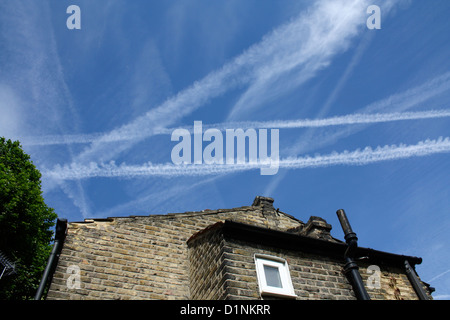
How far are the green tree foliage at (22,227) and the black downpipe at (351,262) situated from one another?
1414 centimetres

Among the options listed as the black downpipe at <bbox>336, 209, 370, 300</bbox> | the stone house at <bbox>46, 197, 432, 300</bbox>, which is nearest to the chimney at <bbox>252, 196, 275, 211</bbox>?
the stone house at <bbox>46, 197, 432, 300</bbox>

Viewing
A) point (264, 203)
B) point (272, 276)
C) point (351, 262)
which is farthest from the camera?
point (264, 203)

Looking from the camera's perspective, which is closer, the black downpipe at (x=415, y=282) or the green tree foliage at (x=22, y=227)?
the black downpipe at (x=415, y=282)

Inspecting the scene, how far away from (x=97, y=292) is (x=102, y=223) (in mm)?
1989

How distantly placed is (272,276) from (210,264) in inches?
57.5

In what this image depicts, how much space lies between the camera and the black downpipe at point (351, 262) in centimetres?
739

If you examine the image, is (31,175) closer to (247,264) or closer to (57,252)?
(57,252)

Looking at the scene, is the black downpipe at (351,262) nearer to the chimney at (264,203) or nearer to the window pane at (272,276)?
the window pane at (272,276)

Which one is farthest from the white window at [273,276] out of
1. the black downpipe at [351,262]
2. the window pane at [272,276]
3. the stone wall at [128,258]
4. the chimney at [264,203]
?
the chimney at [264,203]

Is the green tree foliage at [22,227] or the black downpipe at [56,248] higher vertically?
the green tree foliage at [22,227]

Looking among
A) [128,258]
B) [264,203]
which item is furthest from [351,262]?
[128,258]

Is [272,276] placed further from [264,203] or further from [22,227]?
[22,227]

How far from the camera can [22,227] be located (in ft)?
49.8
